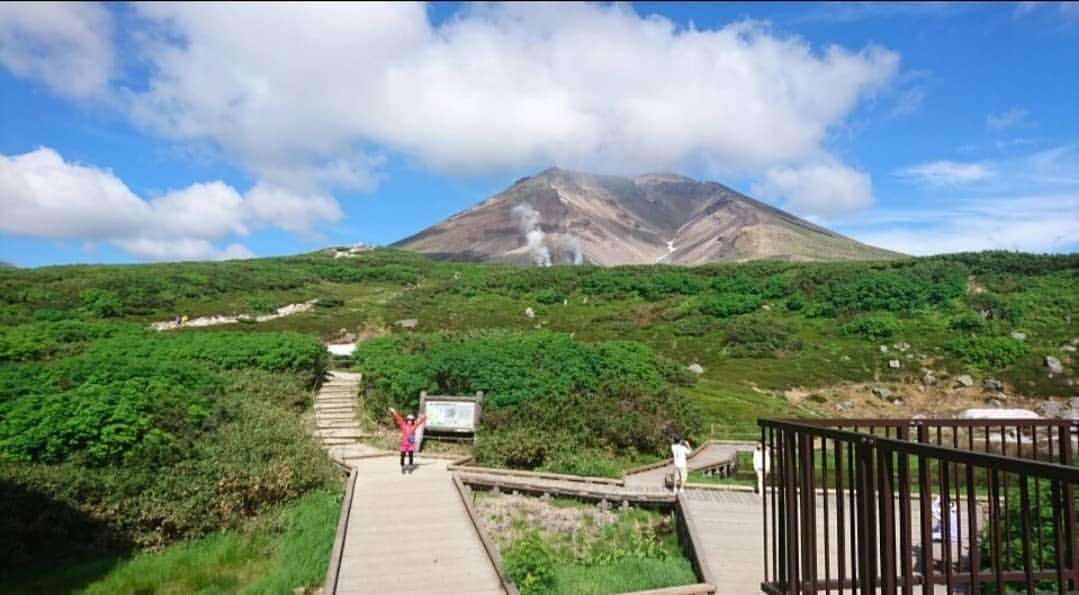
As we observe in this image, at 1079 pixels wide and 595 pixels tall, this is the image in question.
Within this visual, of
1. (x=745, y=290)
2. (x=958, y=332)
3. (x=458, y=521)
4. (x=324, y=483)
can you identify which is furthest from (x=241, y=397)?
(x=745, y=290)

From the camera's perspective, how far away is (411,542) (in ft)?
37.0

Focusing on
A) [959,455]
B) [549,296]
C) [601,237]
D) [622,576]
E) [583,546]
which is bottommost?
[583,546]

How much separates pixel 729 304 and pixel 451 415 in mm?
38386

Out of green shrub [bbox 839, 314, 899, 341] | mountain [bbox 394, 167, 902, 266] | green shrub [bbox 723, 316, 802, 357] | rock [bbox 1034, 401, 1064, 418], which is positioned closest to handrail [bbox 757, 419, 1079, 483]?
rock [bbox 1034, 401, 1064, 418]

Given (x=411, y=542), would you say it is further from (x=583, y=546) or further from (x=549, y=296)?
(x=549, y=296)

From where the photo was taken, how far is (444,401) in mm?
19078

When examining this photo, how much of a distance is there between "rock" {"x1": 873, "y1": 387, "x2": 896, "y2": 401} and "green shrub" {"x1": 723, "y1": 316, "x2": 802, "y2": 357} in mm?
7354

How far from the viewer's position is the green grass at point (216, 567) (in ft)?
32.9

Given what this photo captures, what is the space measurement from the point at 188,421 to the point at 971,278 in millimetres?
62145

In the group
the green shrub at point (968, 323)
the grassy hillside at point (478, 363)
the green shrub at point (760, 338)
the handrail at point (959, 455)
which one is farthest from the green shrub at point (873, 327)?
the handrail at point (959, 455)

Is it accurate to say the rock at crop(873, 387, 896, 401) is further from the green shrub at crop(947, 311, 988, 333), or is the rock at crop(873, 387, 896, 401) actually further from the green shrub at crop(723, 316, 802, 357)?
the green shrub at crop(947, 311, 988, 333)

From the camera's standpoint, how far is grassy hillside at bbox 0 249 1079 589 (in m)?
12.4

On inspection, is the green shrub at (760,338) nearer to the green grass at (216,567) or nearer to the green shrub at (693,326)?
the green shrub at (693,326)

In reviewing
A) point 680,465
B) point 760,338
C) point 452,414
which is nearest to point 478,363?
point 452,414
